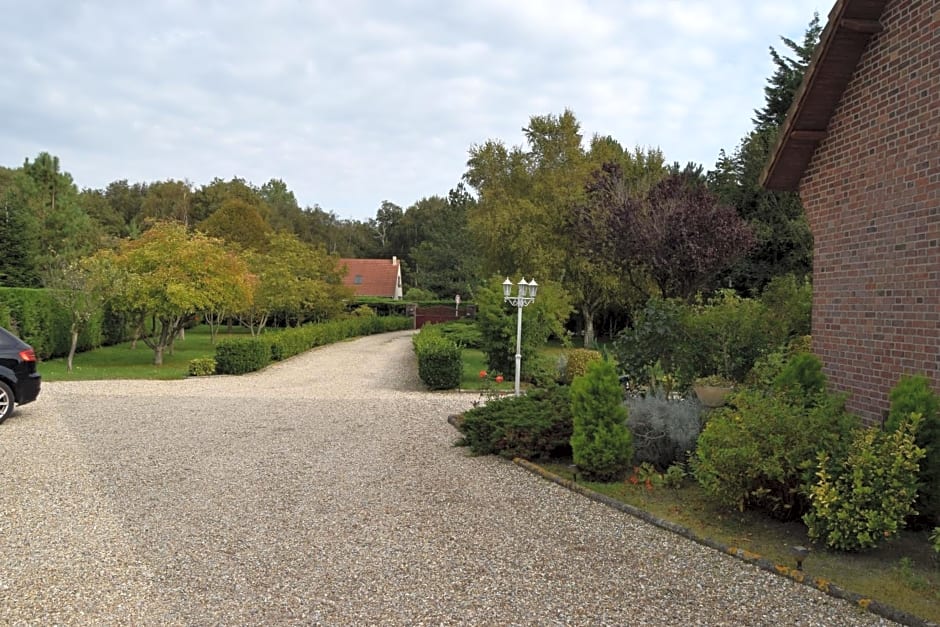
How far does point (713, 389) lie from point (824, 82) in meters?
4.45

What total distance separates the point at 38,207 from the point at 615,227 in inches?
1315

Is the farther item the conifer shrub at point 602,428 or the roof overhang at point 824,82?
the conifer shrub at point 602,428

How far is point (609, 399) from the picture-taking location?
266 inches

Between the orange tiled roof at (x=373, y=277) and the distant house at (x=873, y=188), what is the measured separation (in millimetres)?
57172

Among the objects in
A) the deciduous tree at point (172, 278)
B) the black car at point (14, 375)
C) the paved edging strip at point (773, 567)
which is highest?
the deciduous tree at point (172, 278)

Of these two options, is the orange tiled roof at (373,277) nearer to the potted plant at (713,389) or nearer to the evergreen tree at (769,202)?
the evergreen tree at (769,202)

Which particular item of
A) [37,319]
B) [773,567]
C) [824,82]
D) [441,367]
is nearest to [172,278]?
[37,319]

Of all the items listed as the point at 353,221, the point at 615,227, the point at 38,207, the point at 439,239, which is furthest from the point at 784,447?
the point at 353,221

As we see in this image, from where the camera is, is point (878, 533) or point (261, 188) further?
point (261, 188)

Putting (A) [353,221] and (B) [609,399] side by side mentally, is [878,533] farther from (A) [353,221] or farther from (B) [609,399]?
(A) [353,221]

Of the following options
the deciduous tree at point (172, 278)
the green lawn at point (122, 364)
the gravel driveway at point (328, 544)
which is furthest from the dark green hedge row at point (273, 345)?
the gravel driveway at point (328, 544)

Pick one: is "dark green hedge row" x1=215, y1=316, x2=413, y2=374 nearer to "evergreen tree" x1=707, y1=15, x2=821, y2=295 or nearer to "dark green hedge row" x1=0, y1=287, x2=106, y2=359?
"dark green hedge row" x1=0, y1=287, x2=106, y2=359

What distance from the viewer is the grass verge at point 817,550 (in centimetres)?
404

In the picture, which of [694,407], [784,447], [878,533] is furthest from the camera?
[694,407]
